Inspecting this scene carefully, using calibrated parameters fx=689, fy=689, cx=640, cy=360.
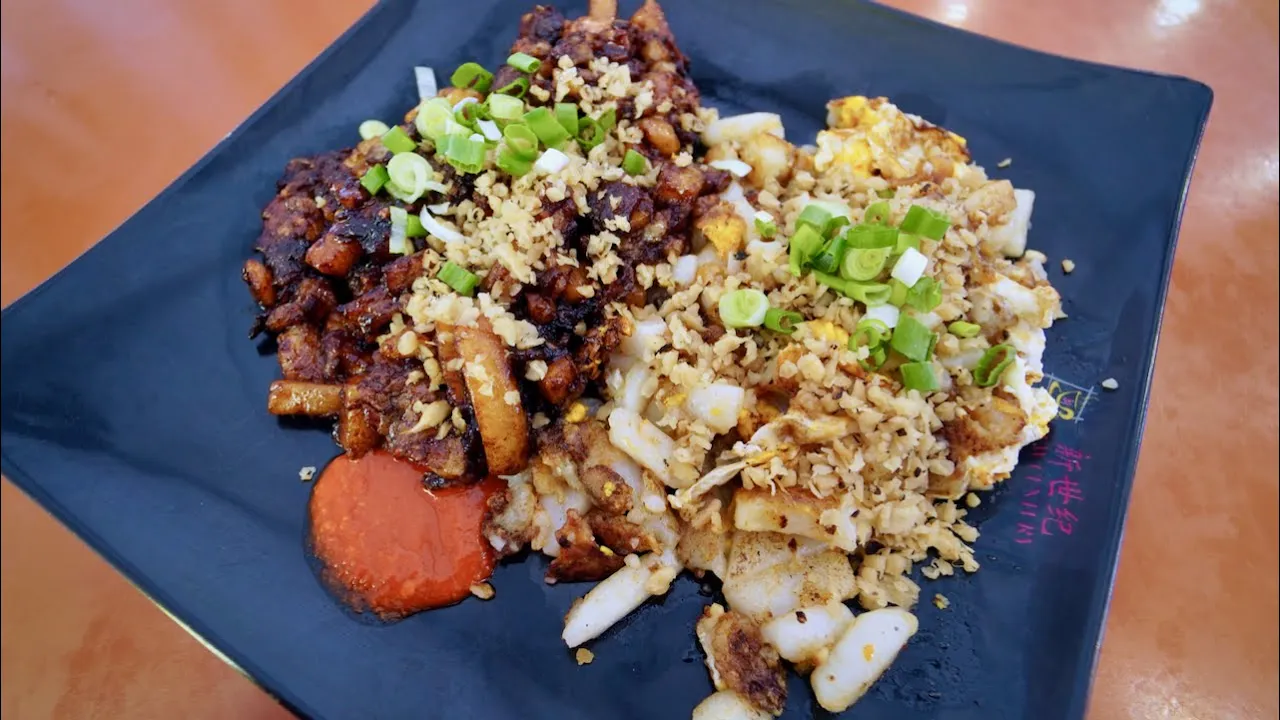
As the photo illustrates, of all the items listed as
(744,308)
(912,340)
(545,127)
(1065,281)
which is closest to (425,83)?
(545,127)

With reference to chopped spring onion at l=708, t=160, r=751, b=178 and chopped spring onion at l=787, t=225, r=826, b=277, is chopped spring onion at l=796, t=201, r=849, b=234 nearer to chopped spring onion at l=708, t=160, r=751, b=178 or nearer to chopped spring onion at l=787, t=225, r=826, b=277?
chopped spring onion at l=787, t=225, r=826, b=277

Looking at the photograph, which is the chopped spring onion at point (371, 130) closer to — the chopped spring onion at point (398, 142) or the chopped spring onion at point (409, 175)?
the chopped spring onion at point (398, 142)

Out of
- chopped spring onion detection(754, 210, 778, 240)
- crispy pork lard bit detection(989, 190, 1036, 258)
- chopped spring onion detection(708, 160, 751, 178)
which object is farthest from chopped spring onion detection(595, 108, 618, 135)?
crispy pork lard bit detection(989, 190, 1036, 258)

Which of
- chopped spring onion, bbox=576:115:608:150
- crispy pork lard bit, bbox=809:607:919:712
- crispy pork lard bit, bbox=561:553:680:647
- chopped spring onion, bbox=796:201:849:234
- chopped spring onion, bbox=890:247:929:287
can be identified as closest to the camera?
crispy pork lard bit, bbox=809:607:919:712

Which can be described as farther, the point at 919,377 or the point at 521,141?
the point at 521,141

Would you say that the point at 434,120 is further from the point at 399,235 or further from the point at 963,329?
the point at 963,329

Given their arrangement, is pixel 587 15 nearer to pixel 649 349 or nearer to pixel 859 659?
→ pixel 649 349
